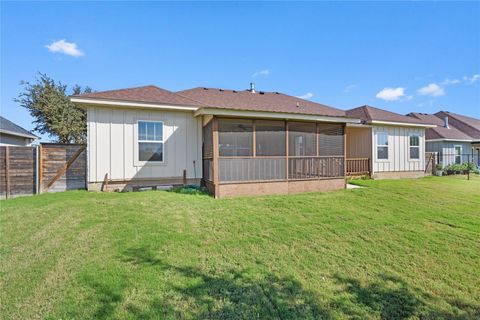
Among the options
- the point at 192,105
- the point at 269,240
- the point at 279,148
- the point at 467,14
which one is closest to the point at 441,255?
the point at 269,240

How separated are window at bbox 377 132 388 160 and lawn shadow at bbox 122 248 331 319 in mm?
12309

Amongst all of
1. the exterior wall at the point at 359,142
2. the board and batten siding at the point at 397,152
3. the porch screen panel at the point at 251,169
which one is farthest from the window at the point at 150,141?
the board and batten siding at the point at 397,152

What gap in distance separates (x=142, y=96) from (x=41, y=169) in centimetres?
438

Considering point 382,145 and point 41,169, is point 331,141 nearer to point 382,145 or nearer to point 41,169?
point 382,145

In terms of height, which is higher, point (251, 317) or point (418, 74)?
point (418, 74)

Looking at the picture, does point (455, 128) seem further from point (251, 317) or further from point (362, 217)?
point (251, 317)

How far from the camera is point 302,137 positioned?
980cm

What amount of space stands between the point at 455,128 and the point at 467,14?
1769cm

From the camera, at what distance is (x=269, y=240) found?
454 centimetres

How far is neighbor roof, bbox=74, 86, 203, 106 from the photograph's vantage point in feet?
27.6

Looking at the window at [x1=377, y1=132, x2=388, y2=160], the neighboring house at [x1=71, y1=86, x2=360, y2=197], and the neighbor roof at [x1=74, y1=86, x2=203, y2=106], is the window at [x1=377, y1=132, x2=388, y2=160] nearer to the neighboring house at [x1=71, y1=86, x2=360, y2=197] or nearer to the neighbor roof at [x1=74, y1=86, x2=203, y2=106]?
the neighboring house at [x1=71, y1=86, x2=360, y2=197]

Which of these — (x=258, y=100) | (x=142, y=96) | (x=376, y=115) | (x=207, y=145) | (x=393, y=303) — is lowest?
(x=393, y=303)

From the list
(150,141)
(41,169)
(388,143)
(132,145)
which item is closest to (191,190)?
(150,141)

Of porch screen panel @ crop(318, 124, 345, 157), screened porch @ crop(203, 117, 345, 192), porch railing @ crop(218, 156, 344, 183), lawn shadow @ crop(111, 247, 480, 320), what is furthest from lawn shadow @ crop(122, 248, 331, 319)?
porch screen panel @ crop(318, 124, 345, 157)
